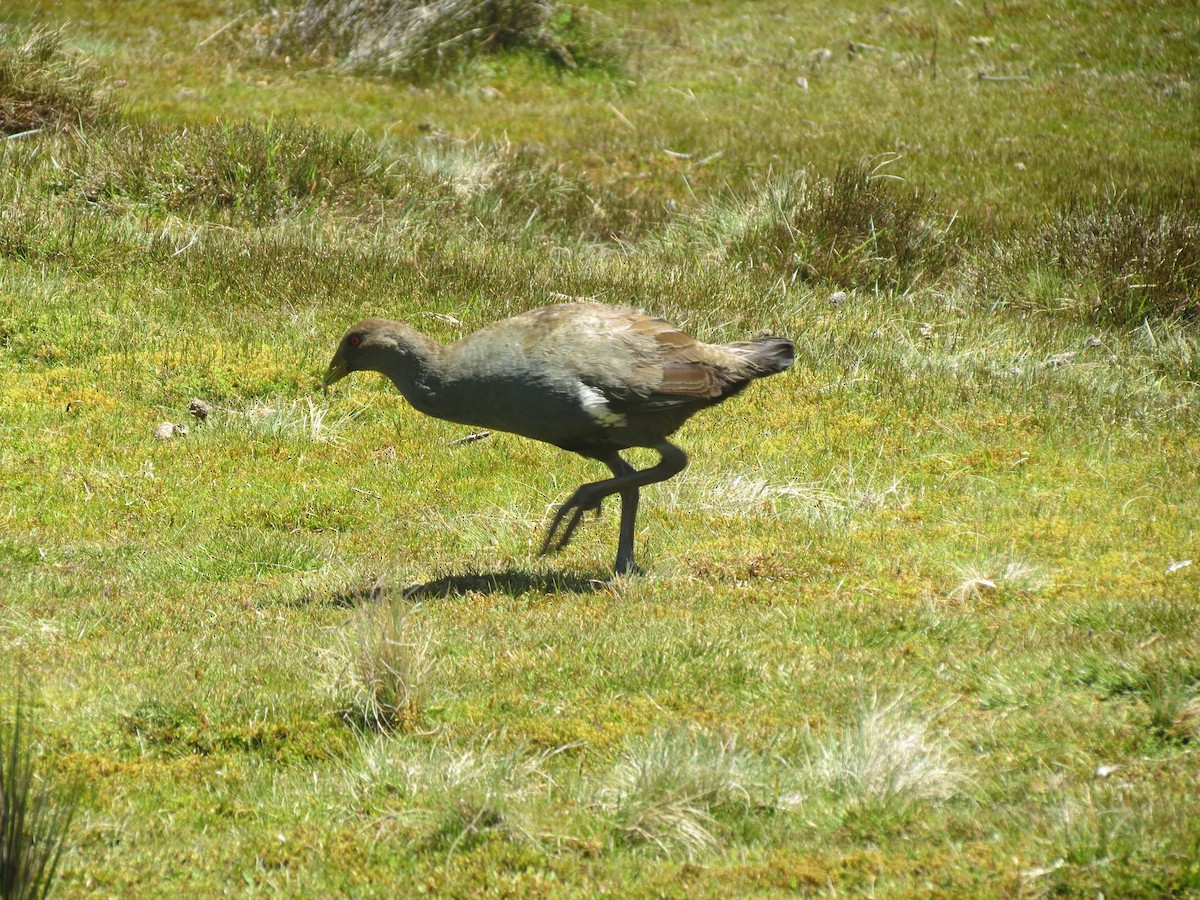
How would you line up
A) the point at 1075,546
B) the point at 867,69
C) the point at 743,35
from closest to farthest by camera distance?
1. the point at 1075,546
2. the point at 867,69
3. the point at 743,35

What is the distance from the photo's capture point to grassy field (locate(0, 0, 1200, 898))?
16.9 ft

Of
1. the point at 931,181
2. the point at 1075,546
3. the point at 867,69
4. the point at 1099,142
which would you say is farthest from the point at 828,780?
the point at 867,69

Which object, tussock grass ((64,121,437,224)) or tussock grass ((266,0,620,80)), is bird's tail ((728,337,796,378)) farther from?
tussock grass ((266,0,620,80))

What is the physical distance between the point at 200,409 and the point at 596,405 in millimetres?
4353

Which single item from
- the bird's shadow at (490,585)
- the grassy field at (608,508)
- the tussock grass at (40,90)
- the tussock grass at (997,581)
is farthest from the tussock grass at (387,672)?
the tussock grass at (40,90)

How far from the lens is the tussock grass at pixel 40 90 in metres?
15.0

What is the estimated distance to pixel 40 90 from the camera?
15.2m

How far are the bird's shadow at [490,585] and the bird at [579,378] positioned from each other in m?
0.24

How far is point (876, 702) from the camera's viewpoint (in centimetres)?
568

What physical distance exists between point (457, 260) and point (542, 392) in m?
6.38

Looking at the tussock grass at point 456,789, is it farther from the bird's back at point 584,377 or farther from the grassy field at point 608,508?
the bird's back at point 584,377

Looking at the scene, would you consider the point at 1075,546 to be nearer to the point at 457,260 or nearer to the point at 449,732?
the point at 449,732

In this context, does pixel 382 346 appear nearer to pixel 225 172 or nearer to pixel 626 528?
pixel 626 528

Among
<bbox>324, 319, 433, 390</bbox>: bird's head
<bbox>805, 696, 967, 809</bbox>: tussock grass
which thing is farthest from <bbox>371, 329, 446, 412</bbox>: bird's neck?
<bbox>805, 696, 967, 809</bbox>: tussock grass
